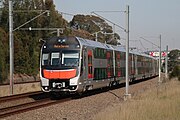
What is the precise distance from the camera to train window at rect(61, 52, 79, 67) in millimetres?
23516

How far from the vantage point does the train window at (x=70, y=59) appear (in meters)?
23.5

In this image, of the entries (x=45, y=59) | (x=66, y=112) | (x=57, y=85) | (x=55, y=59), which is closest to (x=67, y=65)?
(x=55, y=59)

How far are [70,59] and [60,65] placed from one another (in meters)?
0.68

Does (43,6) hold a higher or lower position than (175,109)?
higher

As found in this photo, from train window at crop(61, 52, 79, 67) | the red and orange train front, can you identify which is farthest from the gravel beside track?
train window at crop(61, 52, 79, 67)

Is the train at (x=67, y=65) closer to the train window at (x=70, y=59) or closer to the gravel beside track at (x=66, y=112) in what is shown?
the train window at (x=70, y=59)

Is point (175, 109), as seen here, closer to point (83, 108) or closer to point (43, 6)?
point (83, 108)

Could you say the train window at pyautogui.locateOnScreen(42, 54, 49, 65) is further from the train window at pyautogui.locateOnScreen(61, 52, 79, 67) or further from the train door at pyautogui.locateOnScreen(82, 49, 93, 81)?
the train door at pyautogui.locateOnScreen(82, 49, 93, 81)

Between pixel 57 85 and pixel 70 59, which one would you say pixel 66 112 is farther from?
pixel 70 59

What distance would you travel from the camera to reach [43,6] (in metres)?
71.2

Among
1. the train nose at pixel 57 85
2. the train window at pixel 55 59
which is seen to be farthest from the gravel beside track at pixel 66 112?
the train window at pixel 55 59

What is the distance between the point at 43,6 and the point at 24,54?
14070mm

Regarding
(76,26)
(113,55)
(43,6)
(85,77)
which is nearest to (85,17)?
(76,26)

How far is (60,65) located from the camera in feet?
76.9
